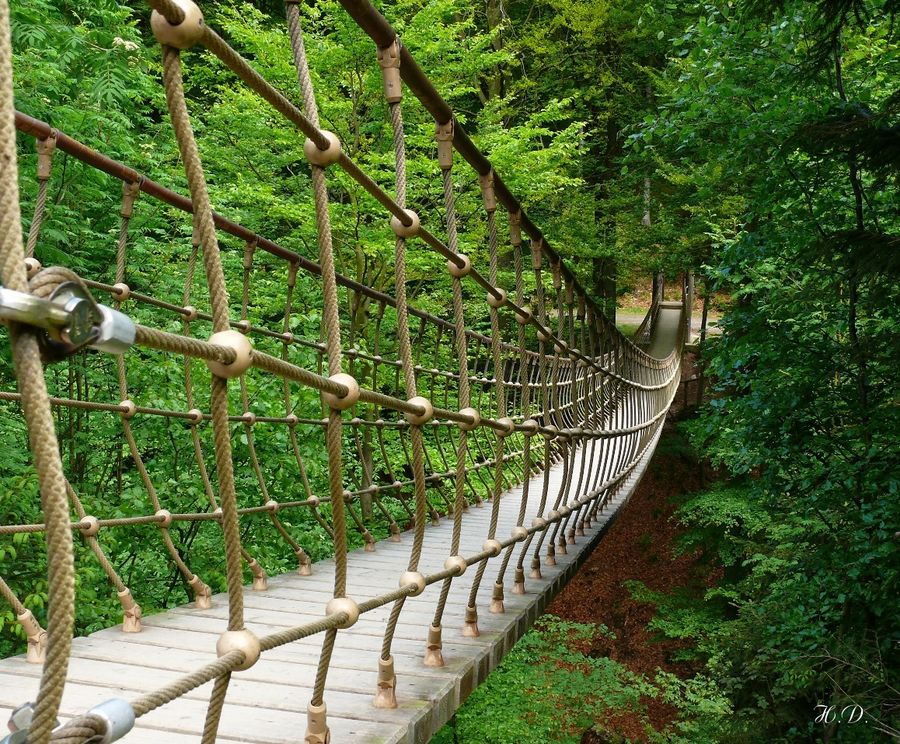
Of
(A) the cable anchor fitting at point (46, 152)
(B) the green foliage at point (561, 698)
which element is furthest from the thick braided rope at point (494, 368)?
(B) the green foliage at point (561, 698)

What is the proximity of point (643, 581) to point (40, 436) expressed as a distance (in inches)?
396

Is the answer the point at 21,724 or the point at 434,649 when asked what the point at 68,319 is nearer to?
the point at 21,724

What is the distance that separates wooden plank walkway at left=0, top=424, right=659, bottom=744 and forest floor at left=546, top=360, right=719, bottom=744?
464 centimetres

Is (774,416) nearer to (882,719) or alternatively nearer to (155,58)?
(882,719)

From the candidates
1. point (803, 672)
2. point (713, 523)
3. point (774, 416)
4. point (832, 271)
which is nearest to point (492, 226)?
point (832, 271)

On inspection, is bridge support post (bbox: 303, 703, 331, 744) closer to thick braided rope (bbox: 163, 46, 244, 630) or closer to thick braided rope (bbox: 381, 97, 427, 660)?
thick braided rope (bbox: 381, 97, 427, 660)

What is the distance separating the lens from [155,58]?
6.11 meters

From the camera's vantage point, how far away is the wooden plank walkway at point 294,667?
1158 millimetres

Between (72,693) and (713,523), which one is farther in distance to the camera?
(713,523)

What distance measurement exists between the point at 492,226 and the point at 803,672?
8.02ft

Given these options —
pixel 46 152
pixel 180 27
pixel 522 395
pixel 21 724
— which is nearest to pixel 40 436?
pixel 21 724

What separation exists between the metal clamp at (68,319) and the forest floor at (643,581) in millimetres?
6250

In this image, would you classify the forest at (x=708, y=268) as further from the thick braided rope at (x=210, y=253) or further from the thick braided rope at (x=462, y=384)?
the thick braided rope at (x=210, y=253)

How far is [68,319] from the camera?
44 centimetres
